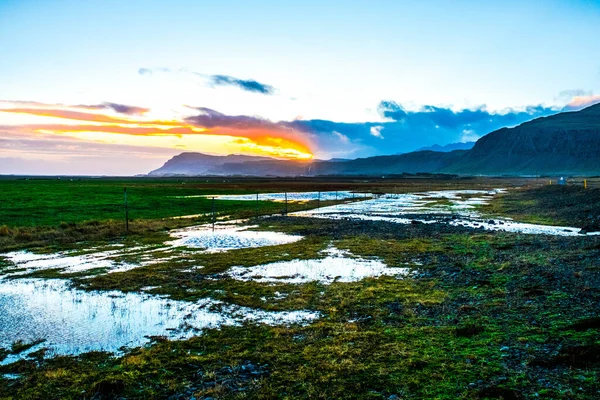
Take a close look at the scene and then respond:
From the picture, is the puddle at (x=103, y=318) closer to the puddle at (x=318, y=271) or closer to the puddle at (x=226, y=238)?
the puddle at (x=318, y=271)

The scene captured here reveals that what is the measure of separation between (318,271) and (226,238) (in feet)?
40.0

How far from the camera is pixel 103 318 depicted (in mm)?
12125

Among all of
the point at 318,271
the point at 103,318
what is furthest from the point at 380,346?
the point at 318,271

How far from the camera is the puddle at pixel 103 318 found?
34.6 ft

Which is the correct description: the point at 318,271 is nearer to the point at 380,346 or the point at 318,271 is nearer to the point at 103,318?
the point at 380,346

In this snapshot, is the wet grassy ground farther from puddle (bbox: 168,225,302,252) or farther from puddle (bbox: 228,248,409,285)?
puddle (bbox: 168,225,302,252)

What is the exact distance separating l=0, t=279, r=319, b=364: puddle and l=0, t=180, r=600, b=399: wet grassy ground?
63cm

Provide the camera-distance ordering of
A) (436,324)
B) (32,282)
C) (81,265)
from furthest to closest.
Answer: (81,265) < (32,282) < (436,324)

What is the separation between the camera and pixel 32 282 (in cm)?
1655

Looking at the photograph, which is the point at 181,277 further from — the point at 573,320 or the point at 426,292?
the point at 573,320

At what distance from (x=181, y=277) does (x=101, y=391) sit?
9.44 metres

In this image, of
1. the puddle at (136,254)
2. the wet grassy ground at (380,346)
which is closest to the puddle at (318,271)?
the wet grassy ground at (380,346)

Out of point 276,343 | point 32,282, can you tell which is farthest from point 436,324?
point 32,282

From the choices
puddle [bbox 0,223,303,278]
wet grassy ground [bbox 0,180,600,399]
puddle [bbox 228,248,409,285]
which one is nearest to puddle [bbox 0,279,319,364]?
wet grassy ground [bbox 0,180,600,399]
